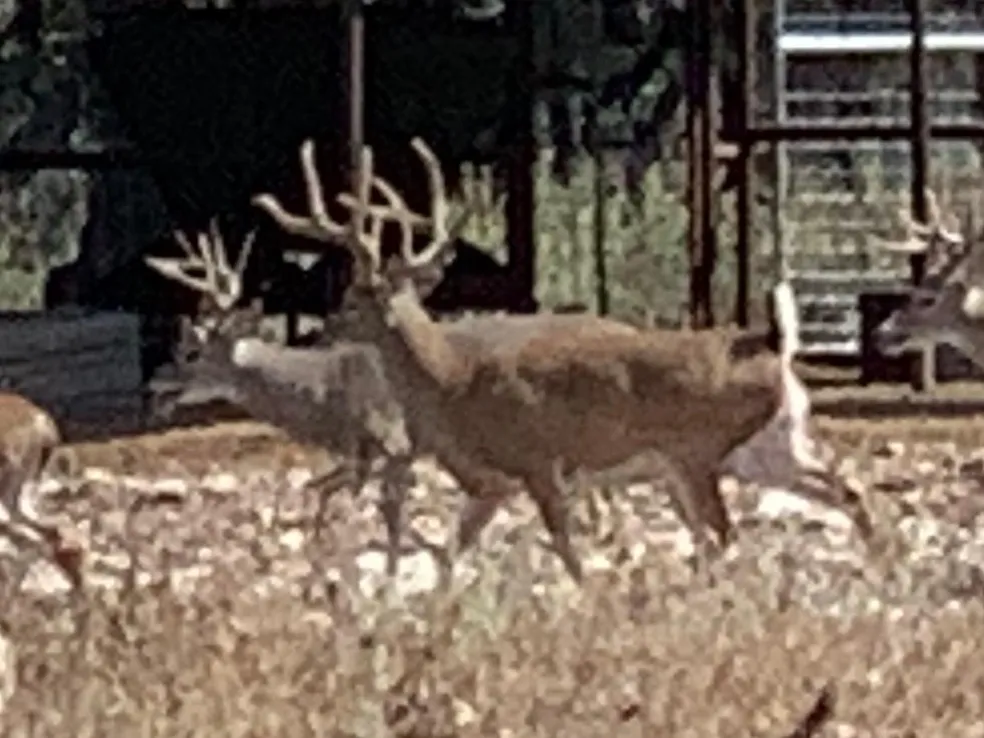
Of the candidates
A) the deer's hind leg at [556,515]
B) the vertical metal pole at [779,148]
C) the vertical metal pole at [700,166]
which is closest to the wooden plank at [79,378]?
the vertical metal pole at [700,166]

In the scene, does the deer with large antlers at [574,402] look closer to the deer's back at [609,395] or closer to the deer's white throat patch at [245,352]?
the deer's back at [609,395]

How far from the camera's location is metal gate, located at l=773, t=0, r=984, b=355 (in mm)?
18734

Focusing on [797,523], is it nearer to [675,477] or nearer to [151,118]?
[675,477]

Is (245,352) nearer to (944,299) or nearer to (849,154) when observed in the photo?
(944,299)

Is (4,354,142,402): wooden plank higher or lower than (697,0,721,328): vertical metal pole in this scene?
lower

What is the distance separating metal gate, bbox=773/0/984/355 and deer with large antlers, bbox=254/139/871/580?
7207mm

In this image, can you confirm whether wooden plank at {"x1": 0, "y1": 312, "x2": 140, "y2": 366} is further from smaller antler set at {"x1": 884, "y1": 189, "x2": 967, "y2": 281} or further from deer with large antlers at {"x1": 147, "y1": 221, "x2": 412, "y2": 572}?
smaller antler set at {"x1": 884, "y1": 189, "x2": 967, "y2": 281}

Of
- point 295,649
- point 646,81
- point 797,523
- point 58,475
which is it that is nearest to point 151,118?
point 646,81

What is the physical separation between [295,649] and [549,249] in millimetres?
12120

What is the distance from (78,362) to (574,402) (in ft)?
21.4

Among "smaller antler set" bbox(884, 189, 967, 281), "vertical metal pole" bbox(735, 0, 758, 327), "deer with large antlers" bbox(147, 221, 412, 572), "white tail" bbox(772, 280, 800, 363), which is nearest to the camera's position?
"white tail" bbox(772, 280, 800, 363)

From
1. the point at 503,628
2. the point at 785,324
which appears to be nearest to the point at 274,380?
the point at 785,324

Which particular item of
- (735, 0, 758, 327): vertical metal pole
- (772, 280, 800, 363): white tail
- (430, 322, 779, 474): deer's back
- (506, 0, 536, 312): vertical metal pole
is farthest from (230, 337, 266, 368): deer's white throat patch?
(506, 0, 536, 312): vertical metal pole

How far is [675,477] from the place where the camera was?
34.7 feet
